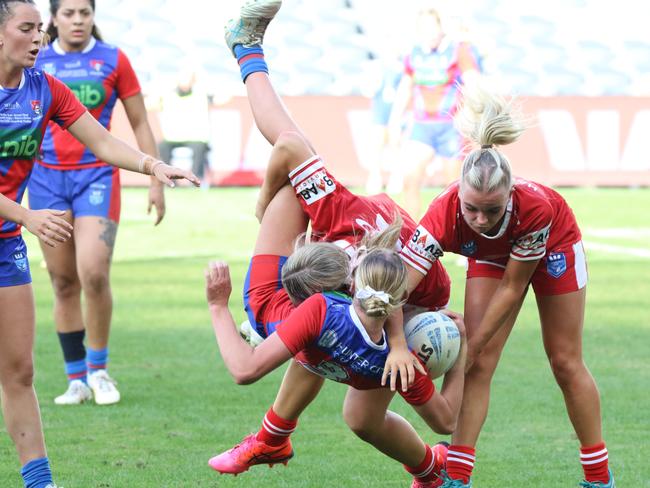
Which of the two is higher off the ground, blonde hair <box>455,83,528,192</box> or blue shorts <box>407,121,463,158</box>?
blonde hair <box>455,83,528,192</box>

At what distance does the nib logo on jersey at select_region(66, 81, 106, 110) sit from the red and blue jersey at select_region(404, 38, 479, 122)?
6.00 metres

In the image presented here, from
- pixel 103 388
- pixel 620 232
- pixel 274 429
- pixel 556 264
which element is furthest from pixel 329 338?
pixel 620 232

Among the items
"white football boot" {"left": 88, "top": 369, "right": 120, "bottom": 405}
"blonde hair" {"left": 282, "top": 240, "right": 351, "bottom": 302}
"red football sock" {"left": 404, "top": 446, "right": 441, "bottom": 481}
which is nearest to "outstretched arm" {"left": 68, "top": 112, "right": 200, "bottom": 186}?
"blonde hair" {"left": 282, "top": 240, "right": 351, "bottom": 302}

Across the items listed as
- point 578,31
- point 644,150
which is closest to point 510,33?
point 578,31

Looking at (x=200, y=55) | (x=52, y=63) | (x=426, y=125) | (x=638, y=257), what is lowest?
(x=200, y=55)

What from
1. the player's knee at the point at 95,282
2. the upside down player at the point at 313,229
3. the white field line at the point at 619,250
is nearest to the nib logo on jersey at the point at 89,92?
the player's knee at the point at 95,282

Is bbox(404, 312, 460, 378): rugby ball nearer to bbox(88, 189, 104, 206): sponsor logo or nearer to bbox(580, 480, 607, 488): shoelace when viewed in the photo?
bbox(580, 480, 607, 488): shoelace

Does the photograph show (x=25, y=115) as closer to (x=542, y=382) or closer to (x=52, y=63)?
(x=52, y=63)

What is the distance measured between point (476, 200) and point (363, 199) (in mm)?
833

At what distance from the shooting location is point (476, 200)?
15.0 feet

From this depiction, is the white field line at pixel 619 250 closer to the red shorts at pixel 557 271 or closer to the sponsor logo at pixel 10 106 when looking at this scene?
the red shorts at pixel 557 271

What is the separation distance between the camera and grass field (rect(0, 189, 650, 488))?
553 centimetres

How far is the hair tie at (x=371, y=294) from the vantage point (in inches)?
169

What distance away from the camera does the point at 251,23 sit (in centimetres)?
576
